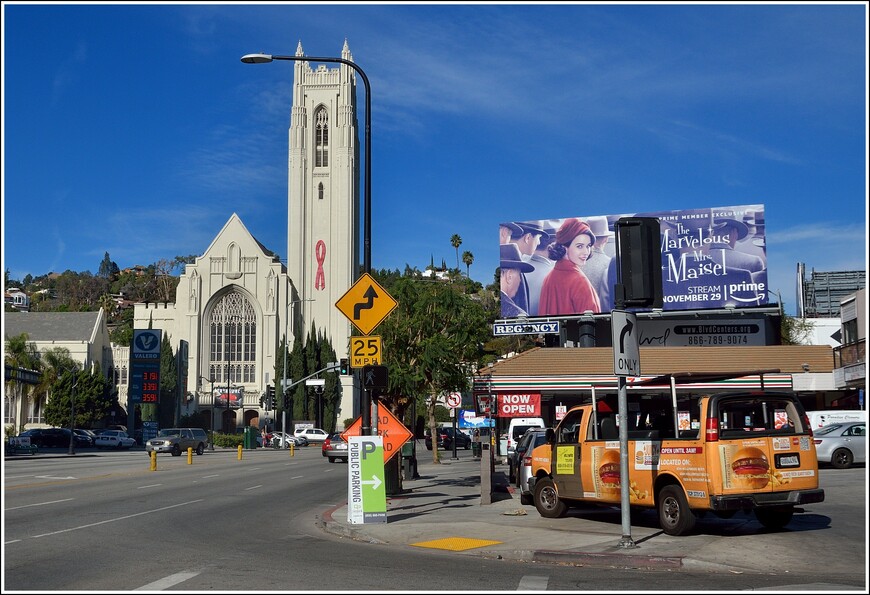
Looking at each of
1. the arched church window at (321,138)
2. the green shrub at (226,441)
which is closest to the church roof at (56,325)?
the green shrub at (226,441)

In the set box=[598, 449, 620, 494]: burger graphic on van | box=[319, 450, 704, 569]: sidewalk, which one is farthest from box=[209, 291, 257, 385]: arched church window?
box=[598, 449, 620, 494]: burger graphic on van

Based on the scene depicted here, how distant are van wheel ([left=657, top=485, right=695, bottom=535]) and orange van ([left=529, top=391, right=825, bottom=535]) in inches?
0.6

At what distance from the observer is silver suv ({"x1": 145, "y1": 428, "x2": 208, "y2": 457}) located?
5291 centimetres

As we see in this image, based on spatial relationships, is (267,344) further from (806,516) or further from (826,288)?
(806,516)

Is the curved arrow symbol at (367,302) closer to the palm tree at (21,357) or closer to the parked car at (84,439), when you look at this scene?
the palm tree at (21,357)

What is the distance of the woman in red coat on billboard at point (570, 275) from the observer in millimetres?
57094

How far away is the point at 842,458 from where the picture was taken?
1209 inches

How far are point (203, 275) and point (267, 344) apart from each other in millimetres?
10527

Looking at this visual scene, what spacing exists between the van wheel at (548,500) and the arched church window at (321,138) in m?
92.7

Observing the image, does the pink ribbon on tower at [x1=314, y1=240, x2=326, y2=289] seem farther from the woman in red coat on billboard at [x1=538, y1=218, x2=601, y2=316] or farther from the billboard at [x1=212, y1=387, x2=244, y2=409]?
the woman in red coat on billboard at [x1=538, y1=218, x2=601, y2=316]

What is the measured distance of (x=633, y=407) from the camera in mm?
16469

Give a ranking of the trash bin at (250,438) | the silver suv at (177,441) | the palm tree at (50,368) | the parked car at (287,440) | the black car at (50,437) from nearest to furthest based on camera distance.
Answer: the silver suv at (177,441)
the black car at (50,437)
the trash bin at (250,438)
the parked car at (287,440)
the palm tree at (50,368)

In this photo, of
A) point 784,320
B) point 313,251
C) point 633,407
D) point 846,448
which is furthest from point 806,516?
point 313,251

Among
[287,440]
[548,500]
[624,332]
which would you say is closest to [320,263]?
[287,440]
